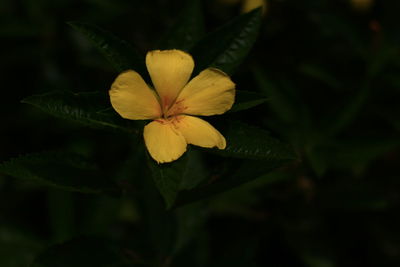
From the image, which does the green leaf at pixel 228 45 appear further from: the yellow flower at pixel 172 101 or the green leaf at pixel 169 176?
the green leaf at pixel 169 176

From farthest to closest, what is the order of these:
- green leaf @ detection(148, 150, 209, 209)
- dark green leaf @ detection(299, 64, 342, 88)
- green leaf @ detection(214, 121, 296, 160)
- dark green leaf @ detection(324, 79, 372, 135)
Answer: dark green leaf @ detection(299, 64, 342, 88) < dark green leaf @ detection(324, 79, 372, 135) < green leaf @ detection(214, 121, 296, 160) < green leaf @ detection(148, 150, 209, 209)

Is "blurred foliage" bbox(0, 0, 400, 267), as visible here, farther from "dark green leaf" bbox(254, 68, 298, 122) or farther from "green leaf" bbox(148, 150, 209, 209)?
"green leaf" bbox(148, 150, 209, 209)

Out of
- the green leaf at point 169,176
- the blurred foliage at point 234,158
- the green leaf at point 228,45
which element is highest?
the green leaf at point 228,45

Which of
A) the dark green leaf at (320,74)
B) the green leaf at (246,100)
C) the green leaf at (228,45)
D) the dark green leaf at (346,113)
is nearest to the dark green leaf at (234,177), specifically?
the green leaf at (246,100)

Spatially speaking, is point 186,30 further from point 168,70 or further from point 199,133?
point 199,133

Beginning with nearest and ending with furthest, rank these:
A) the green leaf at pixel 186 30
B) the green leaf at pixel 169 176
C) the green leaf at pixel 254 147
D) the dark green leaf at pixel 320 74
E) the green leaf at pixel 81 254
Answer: the green leaf at pixel 169 176 < the green leaf at pixel 254 147 < the green leaf at pixel 81 254 < the green leaf at pixel 186 30 < the dark green leaf at pixel 320 74

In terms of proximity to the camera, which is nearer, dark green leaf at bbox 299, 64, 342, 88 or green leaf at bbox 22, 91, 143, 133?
green leaf at bbox 22, 91, 143, 133

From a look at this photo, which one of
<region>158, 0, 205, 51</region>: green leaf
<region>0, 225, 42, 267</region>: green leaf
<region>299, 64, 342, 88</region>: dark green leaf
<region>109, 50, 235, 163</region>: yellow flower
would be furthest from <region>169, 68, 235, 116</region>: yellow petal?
<region>0, 225, 42, 267</region>: green leaf
